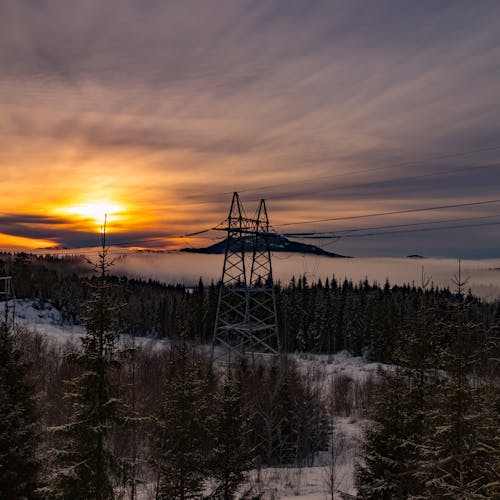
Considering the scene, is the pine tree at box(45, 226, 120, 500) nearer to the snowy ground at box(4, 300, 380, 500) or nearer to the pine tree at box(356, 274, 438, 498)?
the snowy ground at box(4, 300, 380, 500)

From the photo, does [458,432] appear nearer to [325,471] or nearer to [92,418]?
[92,418]

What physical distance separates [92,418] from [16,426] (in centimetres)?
634

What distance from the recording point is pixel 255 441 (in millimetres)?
45125

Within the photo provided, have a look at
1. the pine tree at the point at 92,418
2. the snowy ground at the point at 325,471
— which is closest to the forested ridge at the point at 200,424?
the pine tree at the point at 92,418

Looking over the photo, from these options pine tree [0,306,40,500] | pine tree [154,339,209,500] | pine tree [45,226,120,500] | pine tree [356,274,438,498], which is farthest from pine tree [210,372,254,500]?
pine tree [0,306,40,500]

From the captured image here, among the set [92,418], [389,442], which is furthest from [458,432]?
[92,418]

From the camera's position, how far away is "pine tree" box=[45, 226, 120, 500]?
49.6 ft

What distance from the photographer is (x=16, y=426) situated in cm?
1945

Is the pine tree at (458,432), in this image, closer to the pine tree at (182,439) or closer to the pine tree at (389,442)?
the pine tree at (389,442)

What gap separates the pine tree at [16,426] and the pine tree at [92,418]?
431 cm

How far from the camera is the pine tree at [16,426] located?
61.9 ft

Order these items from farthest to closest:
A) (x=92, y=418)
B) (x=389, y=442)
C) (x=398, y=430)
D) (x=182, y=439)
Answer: (x=182, y=439) → (x=398, y=430) → (x=389, y=442) → (x=92, y=418)

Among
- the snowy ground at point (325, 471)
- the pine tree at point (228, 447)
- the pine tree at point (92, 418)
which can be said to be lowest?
the snowy ground at point (325, 471)

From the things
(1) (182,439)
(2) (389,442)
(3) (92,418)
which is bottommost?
(1) (182,439)
